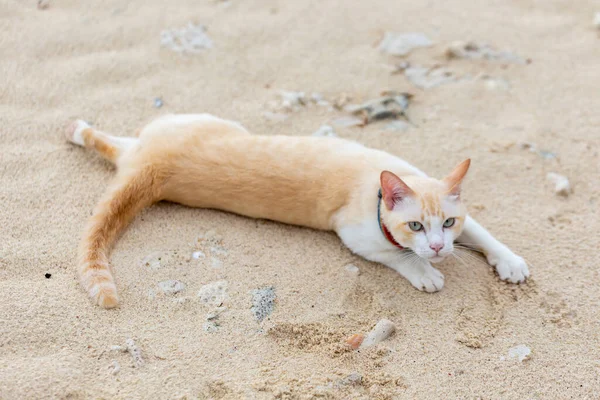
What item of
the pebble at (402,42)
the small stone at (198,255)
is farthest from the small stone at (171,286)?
the pebble at (402,42)

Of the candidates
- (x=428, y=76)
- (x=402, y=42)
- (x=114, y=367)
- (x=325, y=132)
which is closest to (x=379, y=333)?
(x=114, y=367)

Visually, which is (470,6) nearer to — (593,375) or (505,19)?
(505,19)

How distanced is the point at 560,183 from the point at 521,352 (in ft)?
3.78

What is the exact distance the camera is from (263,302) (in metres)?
2.59

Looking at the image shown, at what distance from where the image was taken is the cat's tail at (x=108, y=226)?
2502 mm

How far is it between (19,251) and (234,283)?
3.07 feet

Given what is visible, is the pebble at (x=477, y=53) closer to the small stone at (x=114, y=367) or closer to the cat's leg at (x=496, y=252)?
the cat's leg at (x=496, y=252)

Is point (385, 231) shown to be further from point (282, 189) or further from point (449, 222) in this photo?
point (282, 189)

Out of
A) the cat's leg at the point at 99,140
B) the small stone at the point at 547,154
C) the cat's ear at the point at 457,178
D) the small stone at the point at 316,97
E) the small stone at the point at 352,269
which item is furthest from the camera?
the small stone at the point at 316,97

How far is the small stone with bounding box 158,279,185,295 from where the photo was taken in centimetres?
261

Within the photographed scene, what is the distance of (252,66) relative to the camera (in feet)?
13.0

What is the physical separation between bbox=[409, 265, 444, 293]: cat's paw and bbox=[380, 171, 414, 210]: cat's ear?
373 mm

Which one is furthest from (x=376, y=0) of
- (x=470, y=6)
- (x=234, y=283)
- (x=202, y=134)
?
(x=234, y=283)

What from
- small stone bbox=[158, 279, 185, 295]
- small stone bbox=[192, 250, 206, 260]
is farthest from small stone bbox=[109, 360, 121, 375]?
small stone bbox=[192, 250, 206, 260]
